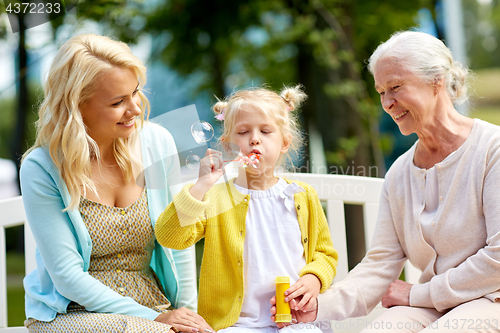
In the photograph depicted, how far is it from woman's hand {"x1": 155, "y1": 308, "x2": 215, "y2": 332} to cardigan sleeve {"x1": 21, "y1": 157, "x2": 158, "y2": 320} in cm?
8

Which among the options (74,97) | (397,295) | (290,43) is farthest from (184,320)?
(290,43)

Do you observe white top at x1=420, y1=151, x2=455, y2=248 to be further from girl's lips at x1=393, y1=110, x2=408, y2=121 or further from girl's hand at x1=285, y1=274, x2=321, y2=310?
girl's hand at x1=285, y1=274, x2=321, y2=310

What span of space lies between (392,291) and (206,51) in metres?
5.22

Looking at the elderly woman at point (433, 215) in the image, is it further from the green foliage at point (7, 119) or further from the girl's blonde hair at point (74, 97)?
the green foliage at point (7, 119)

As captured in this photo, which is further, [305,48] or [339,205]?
[305,48]

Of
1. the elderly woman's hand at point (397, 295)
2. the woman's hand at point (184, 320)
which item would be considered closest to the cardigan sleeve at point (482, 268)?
the elderly woman's hand at point (397, 295)

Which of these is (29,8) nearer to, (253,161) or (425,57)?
(253,161)

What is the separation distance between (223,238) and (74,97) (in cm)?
86

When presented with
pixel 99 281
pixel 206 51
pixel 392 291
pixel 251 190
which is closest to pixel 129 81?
pixel 251 190

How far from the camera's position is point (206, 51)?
6758 mm

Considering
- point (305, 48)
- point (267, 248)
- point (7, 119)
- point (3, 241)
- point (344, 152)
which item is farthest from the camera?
point (7, 119)

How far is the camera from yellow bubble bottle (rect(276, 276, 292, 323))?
6.24ft

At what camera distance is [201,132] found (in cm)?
208

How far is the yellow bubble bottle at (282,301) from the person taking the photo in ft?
6.24
